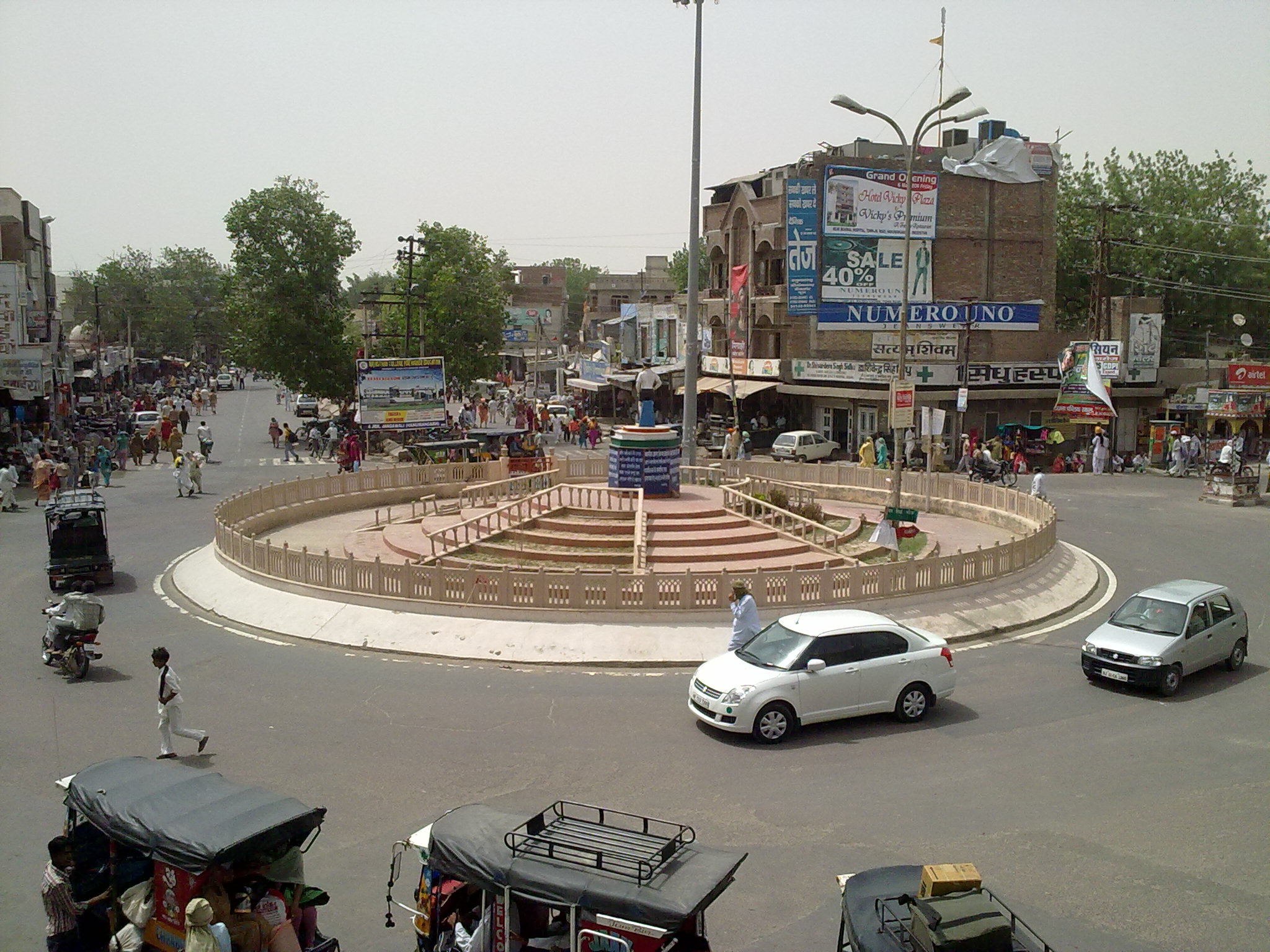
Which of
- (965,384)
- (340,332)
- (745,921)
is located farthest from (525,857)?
(340,332)

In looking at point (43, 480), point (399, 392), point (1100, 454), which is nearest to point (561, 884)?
point (43, 480)

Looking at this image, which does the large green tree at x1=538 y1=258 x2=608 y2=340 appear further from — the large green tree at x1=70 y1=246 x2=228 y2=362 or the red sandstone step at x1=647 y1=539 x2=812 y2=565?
the red sandstone step at x1=647 y1=539 x2=812 y2=565

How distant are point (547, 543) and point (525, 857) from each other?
15.6 m

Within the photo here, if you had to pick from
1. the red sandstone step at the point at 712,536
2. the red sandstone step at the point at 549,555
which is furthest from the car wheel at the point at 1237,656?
the red sandstone step at the point at 549,555

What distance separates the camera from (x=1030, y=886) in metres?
9.38

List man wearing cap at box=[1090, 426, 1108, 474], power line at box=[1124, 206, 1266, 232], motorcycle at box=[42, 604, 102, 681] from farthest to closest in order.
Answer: power line at box=[1124, 206, 1266, 232]
man wearing cap at box=[1090, 426, 1108, 474]
motorcycle at box=[42, 604, 102, 681]

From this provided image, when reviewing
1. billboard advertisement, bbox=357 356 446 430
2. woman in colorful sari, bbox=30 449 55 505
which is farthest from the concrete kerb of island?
billboard advertisement, bbox=357 356 446 430

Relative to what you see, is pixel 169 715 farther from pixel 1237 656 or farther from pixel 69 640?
pixel 1237 656

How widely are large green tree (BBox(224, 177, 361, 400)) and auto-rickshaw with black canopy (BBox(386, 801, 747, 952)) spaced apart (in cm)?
4945

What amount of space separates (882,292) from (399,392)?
22.7m

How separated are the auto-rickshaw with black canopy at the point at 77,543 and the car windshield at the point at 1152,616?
19.1 metres

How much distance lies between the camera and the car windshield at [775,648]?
1352 cm

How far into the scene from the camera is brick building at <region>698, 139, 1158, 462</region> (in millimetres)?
46375

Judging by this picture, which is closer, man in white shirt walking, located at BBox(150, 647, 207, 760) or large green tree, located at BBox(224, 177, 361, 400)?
man in white shirt walking, located at BBox(150, 647, 207, 760)
